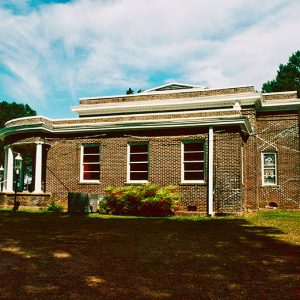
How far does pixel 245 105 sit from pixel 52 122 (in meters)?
11.0

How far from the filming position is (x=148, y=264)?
6.61 m

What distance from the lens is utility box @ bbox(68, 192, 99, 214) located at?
17750 mm

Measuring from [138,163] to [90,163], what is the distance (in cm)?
260

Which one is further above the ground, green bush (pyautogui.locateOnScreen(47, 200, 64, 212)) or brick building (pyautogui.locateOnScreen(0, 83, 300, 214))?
brick building (pyautogui.locateOnScreen(0, 83, 300, 214))

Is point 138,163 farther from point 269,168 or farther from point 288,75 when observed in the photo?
point 288,75

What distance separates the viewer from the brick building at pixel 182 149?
17.6m

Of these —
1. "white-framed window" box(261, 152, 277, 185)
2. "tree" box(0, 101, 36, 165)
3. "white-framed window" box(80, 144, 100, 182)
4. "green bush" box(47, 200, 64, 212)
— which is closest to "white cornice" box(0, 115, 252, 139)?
"white-framed window" box(80, 144, 100, 182)

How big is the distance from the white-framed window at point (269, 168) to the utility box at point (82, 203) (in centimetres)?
1118

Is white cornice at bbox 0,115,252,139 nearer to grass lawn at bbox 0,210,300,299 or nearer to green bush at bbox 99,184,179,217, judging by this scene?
green bush at bbox 99,184,179,217

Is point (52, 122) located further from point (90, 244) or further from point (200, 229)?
point (90, 244)

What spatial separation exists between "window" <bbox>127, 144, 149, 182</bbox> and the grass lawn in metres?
8.08

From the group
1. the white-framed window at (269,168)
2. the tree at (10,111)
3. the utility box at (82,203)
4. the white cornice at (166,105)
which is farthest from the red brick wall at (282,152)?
the tree at (10,111)

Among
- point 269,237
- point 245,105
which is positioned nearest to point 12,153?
point 245,105

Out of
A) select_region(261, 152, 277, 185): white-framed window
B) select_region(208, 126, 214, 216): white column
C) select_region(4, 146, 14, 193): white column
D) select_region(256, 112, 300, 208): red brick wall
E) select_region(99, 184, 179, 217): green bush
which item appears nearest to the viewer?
select_region(99, 184, 179, 217): green bush
